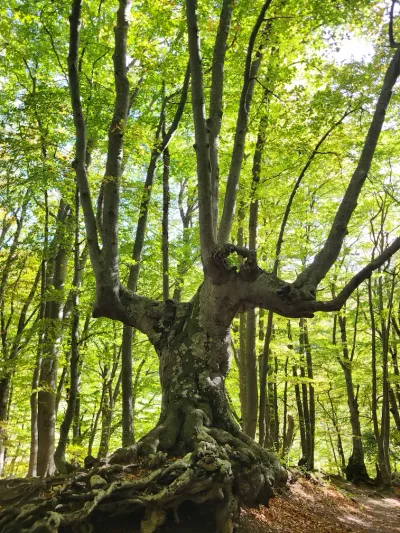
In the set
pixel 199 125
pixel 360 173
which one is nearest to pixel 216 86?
pixel 199 125

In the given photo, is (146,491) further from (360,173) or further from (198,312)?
(360,173)

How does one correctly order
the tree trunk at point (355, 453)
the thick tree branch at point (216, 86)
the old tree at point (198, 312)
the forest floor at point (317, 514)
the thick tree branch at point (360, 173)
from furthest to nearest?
the tree trunk at point (355, 453)
the thick tree branch at point (216, 86)
the thick tree branch at point (360, 173)
the forest floor at point (317, 514)
the old tree at point (198, 312)

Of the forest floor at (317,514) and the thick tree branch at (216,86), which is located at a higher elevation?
the thick tree branch at (216,86)

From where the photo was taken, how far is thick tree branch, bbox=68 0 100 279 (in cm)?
482

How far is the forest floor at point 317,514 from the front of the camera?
461 centimetres

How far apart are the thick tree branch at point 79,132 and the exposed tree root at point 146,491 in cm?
268

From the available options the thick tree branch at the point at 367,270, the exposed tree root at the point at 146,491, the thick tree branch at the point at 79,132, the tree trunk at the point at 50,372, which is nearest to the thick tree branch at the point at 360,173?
the thick tree branch at the point at 367,270

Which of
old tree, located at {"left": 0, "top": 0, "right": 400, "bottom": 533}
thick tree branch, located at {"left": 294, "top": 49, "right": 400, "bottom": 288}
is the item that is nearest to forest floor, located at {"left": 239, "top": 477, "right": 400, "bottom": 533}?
old tree, located at {"left": 0, "top": 0, "right": 400, "bottom": 533}

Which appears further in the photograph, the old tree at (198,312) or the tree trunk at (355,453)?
the tree trunk at (355,453)

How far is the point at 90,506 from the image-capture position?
10.4 ft

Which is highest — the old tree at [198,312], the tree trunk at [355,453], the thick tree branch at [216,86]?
the thick tree branch at [216,86]

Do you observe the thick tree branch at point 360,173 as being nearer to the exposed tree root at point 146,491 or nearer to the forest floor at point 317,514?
the exposed tree root at point 146,491

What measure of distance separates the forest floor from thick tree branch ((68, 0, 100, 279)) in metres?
3.93

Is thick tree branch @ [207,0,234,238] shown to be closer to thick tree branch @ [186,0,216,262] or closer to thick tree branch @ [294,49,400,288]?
thick tree branch @ [186,0,216,262]
